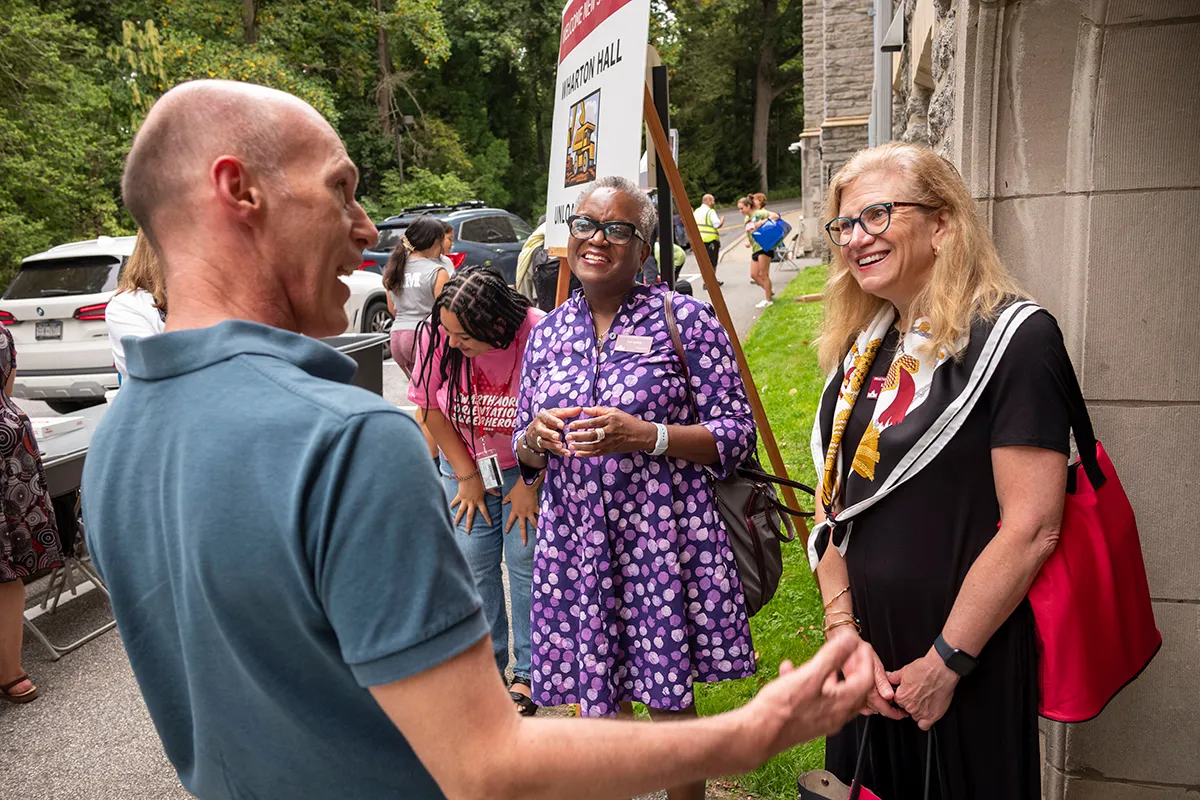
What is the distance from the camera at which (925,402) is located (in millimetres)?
2035

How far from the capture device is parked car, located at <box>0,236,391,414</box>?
9914 mm

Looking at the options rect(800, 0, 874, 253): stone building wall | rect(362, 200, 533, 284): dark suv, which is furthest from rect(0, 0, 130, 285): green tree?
rect(800, 0, 874, 253): stone building wall

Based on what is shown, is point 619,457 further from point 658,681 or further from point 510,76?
point 510,76

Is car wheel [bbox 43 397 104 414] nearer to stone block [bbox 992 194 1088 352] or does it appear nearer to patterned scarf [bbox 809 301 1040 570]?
patterned scarf [bbox 809 301 1040 570]

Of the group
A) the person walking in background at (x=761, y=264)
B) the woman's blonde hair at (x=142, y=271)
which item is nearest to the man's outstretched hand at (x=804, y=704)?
the woman's blonde hair at (x=142, y=271)

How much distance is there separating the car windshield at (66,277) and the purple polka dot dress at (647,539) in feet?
29.4

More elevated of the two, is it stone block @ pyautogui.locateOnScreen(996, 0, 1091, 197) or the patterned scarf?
stone block @ pyautogui.locateOnScreen(996, 0, 1091, 197)

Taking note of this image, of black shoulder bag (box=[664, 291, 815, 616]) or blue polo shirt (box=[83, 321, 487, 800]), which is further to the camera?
black shoulder bag (box=[664, 291, 815, 616])

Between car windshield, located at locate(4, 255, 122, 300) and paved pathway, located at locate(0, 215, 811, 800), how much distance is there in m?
6.01

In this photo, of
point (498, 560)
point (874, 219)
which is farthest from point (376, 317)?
point (874, 219)

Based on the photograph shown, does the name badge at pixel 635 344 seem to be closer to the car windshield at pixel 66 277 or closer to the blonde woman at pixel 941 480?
the blonde woman at pixel 941 480

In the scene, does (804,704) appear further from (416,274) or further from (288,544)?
(416,274)

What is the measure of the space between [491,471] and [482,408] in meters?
0.25

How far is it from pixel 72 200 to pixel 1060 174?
762 inches
